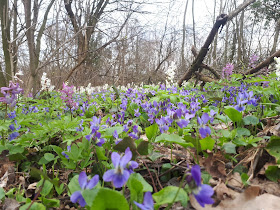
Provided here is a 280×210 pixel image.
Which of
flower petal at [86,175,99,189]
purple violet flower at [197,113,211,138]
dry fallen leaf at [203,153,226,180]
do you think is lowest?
dry fallen leaf at [203,153,226,180]

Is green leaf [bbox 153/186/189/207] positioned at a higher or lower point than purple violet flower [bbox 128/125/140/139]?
lower

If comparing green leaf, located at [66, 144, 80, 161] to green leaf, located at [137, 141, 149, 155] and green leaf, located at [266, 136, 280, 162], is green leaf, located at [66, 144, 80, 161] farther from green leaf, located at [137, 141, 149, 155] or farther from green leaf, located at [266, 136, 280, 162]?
green leaf, located at [266, 136, 280, 162]

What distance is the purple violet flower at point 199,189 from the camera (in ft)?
2.17

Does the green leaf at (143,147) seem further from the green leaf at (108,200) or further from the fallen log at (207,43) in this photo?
the fallen log at (207,43)

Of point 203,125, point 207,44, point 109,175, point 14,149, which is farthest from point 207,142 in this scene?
point 207,44

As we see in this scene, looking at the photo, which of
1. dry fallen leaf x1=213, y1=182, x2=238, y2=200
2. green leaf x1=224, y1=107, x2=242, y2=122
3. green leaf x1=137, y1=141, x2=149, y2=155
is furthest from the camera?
green leaf x1=224, y1=107, x2=242, y2=122

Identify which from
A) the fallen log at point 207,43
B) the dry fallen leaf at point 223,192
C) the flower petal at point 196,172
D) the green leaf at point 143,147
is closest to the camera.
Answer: the flower petal at point 196,172

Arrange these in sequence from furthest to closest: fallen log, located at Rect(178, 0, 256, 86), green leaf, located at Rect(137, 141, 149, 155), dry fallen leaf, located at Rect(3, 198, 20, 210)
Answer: fallen log, located at Rect(178, 0, 256, 86) → green leaf, located at Rect(137, 141, 149, 155) → dry fallen leaf, located at Rect(3, 198, 20, 210)

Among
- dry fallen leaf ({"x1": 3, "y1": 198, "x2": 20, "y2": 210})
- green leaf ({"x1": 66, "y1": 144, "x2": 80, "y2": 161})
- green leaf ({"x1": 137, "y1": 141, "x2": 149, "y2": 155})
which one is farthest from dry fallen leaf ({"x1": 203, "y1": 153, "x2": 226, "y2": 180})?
dry fallen leaf ({"x1": 3, "y1": 198, "x2": 20, "y2": 210})

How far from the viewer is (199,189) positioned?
2.25 ft

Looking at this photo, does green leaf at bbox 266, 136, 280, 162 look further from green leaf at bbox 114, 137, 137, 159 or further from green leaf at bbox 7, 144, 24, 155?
green leaf at bbox 7, 144, 24, 155

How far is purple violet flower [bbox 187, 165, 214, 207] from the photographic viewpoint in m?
0.66

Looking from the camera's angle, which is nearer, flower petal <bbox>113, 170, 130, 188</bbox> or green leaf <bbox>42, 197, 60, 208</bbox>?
flower petal <bbox>113, 170, 130, 188</bbox>

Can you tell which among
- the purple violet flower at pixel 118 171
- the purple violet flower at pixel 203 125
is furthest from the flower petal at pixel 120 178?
the purple violet flower at pixel 203 125
